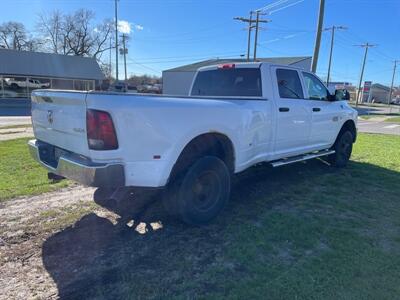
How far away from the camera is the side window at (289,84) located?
200 inches

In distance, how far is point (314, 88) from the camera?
6020 millimetres

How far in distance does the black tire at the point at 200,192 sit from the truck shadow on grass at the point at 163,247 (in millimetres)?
184

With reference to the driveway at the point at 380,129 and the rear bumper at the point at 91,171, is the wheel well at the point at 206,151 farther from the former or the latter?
the driveway at the point at 380,129

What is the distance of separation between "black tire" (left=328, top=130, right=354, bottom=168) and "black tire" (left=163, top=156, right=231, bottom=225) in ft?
12.6

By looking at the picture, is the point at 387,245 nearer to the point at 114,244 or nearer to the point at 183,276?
the point at 183,276

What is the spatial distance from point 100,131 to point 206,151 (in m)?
1.50

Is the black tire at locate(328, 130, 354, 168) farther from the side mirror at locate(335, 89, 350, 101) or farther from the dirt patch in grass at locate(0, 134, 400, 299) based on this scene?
the dirt patch in grass at locate(0, 134, 400, 299)

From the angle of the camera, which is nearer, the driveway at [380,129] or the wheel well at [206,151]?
the wheel well at [206,151]

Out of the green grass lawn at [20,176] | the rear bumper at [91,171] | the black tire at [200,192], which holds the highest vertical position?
the rear bumper at [91,171]

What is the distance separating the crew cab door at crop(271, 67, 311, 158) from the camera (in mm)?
4938

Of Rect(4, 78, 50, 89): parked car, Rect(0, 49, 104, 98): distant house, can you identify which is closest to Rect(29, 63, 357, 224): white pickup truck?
Rect(0, 49, 104, 98): distant house

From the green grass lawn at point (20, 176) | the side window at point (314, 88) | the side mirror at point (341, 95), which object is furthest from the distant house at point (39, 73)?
the side window at point (314, 88)

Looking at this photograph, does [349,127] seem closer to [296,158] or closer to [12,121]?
[296,158]

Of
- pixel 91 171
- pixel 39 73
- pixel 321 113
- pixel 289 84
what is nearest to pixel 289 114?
pixel 289 84
